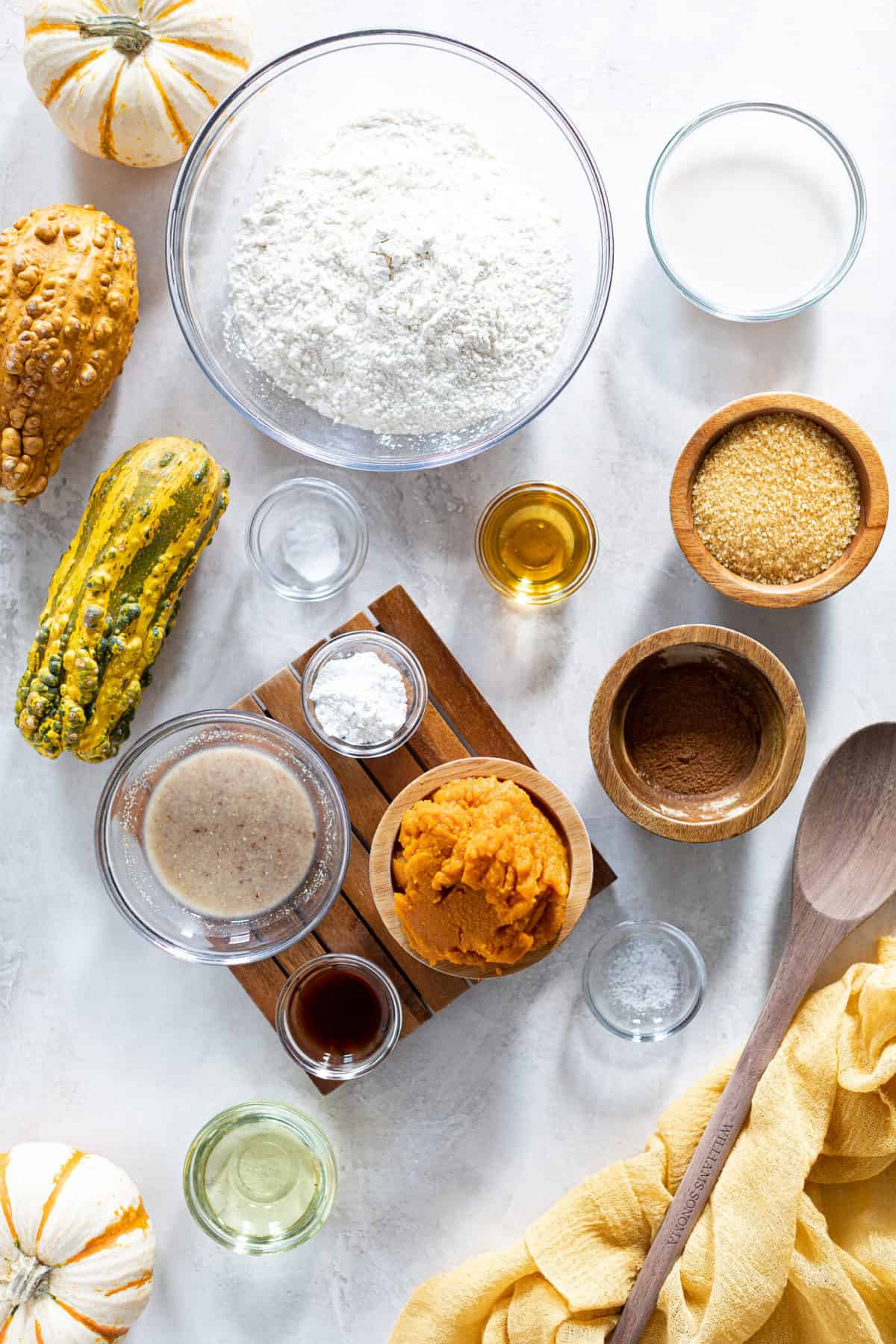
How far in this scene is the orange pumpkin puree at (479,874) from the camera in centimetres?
123

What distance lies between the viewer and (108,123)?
4.38ft

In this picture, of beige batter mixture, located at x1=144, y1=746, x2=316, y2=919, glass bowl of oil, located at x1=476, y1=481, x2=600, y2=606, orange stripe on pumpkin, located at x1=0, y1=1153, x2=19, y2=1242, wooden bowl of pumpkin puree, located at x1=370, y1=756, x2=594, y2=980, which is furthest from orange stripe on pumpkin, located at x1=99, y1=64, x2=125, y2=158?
orange stripe on pumpkin, located at x1=0, y1=1153, x2=19, y2=1242

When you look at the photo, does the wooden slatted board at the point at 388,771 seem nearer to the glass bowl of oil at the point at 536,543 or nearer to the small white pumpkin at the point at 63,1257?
the glass bowl of oil at the point at 536,543

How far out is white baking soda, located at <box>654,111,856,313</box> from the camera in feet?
4.76

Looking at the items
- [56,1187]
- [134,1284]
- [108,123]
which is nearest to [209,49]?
[108,123]

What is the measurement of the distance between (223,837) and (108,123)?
911 millimetres

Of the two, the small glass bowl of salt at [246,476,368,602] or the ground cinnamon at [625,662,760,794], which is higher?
the small glass bowl of salt at [246,476,368,602]

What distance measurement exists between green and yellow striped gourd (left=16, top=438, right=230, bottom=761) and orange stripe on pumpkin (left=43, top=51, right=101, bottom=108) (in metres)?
0.45

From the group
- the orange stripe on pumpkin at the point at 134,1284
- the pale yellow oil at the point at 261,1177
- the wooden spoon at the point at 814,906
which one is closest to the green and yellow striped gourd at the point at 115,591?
the pale yellow oil at the point at 261,1177

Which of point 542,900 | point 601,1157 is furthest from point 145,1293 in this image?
point 542,900

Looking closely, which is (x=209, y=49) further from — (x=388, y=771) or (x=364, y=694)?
(x=388, y=771)

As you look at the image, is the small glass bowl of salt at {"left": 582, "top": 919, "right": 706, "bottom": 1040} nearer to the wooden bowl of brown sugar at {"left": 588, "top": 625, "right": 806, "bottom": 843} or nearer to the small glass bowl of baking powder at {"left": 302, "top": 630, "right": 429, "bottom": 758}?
the wooden bowl of brown sugar at {"left": 588, "top": 625, "right": 806, "bottom": 843}

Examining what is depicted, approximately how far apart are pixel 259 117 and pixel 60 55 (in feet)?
0.81

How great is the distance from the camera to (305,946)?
56.5 inches
